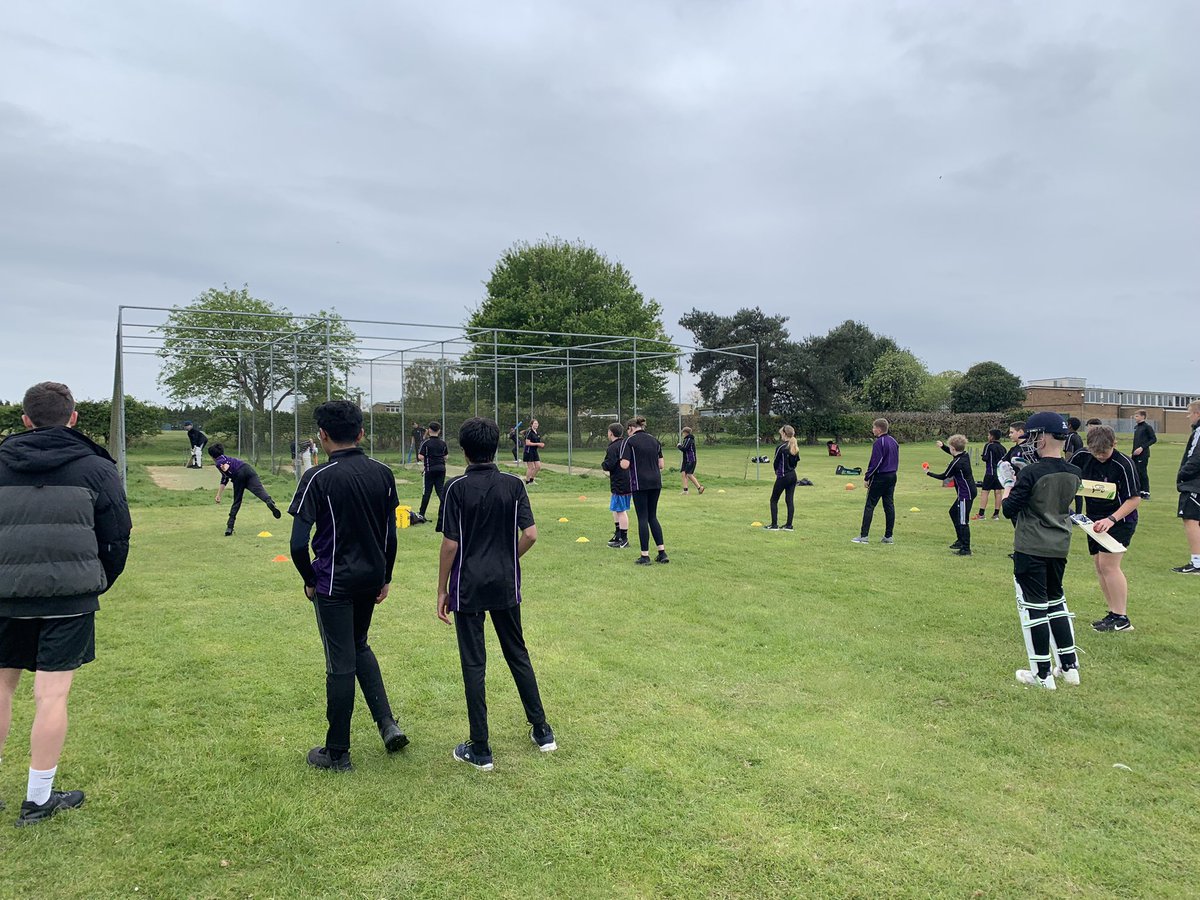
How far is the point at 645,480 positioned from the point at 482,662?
5.68m

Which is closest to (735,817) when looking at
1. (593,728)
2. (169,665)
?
(593,728)

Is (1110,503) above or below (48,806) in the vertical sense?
above

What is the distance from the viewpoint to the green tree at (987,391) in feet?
202

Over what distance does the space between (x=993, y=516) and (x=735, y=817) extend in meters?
12.9

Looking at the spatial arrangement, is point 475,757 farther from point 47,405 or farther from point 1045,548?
point 1045,548

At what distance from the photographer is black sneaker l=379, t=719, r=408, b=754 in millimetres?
4219

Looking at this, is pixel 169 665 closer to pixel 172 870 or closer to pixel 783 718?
pixel 172 870

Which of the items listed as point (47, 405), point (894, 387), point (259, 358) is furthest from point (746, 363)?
point (47, 405)

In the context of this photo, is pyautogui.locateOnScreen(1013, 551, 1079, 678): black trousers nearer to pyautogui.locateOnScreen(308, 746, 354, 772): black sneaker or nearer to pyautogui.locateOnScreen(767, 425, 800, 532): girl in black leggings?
pyautogui.locateOnScreen(308, 746, 354, 772): black sneaker

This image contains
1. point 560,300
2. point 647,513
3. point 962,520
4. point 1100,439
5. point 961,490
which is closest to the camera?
point 1100,439

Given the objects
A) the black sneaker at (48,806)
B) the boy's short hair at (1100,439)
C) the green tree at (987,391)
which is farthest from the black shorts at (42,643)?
the green tree at (987,391)

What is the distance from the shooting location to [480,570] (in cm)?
409

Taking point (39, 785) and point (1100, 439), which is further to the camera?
point (1100, 439)

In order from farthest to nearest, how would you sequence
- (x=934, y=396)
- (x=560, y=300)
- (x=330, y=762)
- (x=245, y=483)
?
1. (x=934, y=396)
2. (x=560, y=300)
3. (x=245, y=483)
4. (x=330, y=762)
